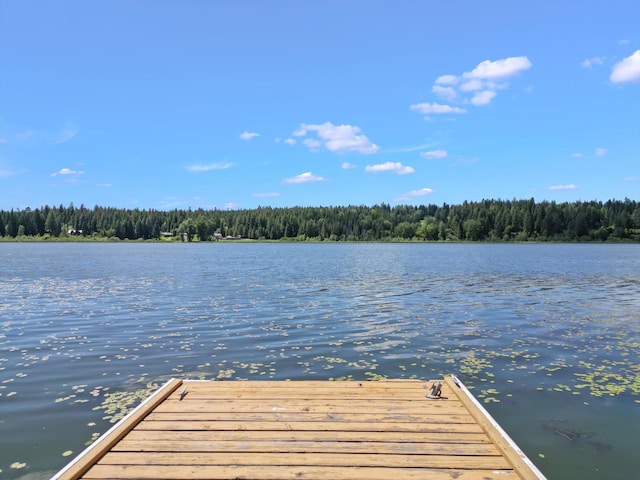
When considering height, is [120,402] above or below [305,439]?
below

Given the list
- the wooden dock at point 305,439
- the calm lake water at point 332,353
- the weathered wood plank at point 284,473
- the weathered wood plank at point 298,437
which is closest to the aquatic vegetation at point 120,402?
Result: the calm lake water at point 332,353

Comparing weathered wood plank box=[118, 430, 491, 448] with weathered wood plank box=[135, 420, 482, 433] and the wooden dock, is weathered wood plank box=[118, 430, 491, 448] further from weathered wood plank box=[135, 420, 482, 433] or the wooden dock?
weathered wood plank box=[135, 420, 482, 433]

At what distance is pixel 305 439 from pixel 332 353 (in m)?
9.53

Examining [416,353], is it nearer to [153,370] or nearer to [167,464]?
[153,370]

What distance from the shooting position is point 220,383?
10633 mm

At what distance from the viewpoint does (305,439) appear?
7328mm

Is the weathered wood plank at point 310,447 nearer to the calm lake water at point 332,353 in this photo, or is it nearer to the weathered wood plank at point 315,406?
the weathered wood plank at point 315,406

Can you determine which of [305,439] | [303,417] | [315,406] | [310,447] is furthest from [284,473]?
[315,406]

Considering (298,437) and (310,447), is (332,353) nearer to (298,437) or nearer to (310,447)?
(298,437)

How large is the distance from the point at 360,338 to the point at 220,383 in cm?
959

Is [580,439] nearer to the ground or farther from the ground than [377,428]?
nearer to the ground

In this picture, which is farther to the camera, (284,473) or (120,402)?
(120,402)

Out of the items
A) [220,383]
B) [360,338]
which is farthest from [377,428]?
[360,338]

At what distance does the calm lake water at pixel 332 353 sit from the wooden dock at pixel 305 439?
2173mm
